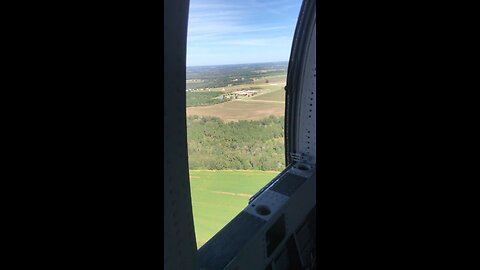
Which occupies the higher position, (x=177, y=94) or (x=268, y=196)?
(x=177, y=94)
